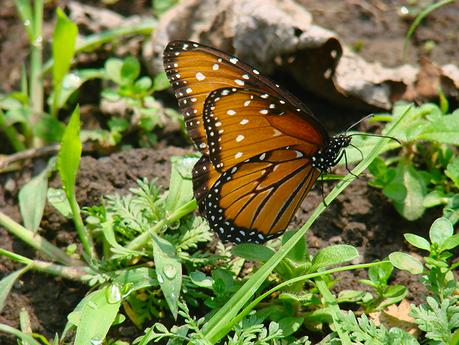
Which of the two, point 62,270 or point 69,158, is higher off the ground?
point 69,158

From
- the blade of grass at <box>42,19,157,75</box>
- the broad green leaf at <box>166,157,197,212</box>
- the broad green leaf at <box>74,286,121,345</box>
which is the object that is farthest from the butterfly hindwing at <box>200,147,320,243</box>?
the blade of grass at <box>42,19,157,75</box>

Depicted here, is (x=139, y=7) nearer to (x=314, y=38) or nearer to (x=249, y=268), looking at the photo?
(x=314, y=38)

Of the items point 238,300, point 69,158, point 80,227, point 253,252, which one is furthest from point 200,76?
point 238,300

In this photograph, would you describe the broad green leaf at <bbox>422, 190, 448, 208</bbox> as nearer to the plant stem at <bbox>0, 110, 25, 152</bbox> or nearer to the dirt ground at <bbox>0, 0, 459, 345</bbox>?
the dirt ground at <bbox>0, 0, 459, 345</bbox>

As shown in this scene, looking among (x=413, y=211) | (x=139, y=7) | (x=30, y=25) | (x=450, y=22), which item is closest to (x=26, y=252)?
(x=30, y=25)

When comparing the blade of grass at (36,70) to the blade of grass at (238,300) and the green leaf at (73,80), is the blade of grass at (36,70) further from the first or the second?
the blade of grass at (238,300)

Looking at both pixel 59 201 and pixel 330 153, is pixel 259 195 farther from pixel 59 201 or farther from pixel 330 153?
pixel 59 201

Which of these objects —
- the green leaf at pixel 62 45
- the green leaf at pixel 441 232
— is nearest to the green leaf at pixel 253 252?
the green leaf at pixel 441 232
